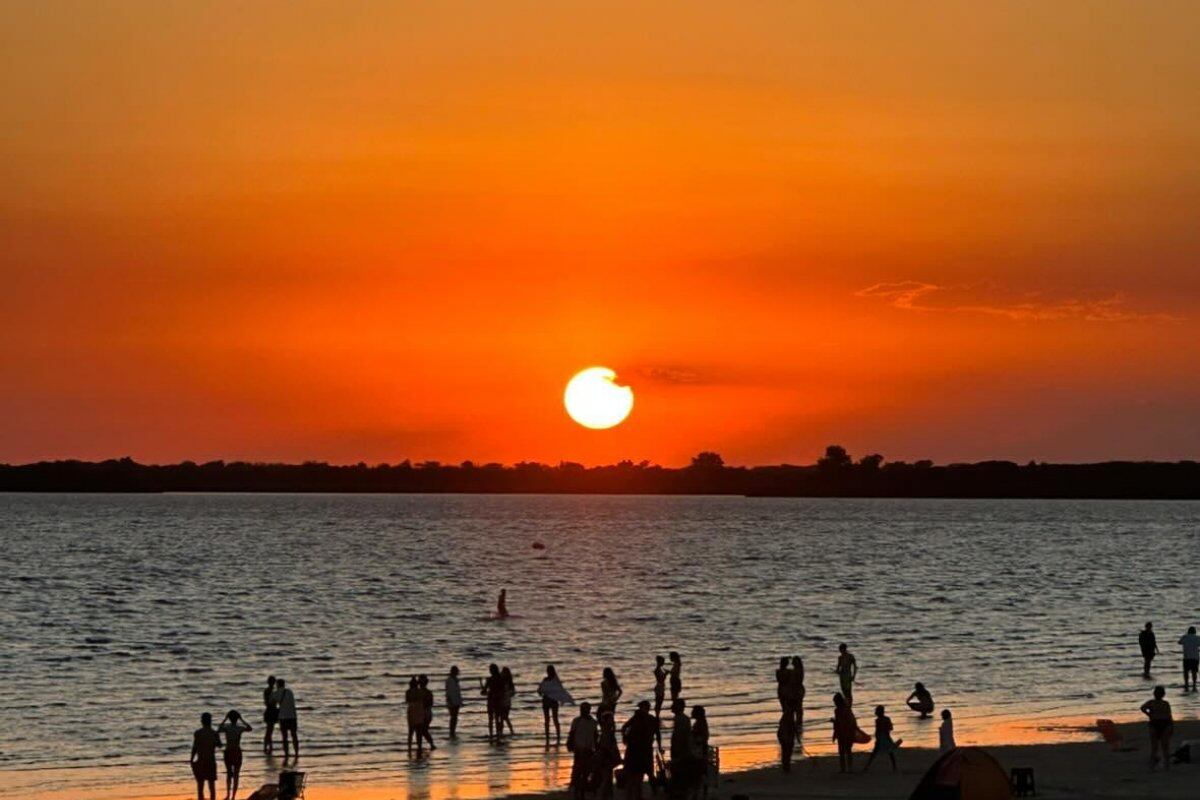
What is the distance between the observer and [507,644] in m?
69.2

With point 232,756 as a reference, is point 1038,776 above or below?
below

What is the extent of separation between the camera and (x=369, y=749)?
3847 cm

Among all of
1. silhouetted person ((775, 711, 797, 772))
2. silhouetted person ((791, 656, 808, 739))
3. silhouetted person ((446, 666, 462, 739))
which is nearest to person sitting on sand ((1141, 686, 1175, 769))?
silhouetted person ((775, 711, 797, 772))

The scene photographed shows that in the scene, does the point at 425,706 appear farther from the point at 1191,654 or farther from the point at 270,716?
the point at 1191,654

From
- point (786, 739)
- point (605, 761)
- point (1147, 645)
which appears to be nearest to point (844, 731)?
point (786, 739)

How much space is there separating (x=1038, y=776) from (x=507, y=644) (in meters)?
40.3

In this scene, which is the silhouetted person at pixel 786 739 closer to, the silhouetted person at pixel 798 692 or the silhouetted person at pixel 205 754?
the silhouetted person at pixel 798 692

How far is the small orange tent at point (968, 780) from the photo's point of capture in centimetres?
2355

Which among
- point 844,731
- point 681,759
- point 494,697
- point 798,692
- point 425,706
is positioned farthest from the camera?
point 494,697

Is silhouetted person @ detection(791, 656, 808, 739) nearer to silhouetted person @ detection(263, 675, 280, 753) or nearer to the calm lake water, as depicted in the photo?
the calm lake water

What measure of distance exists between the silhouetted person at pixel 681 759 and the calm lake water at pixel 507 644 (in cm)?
552

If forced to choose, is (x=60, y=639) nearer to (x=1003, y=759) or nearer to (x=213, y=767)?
(x=213, y=767)

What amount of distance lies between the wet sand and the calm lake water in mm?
2999

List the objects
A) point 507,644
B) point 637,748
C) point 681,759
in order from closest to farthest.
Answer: point 681,759 → point 637,748 → point 507,644
